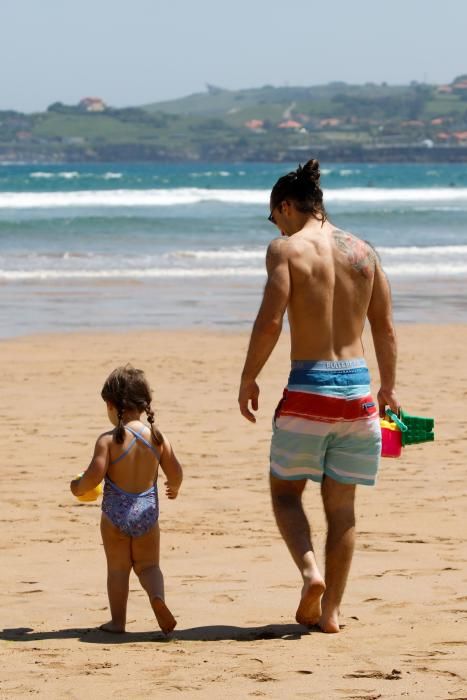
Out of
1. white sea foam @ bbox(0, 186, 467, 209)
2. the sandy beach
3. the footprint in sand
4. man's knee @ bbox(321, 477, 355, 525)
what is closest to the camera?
the sandy beach

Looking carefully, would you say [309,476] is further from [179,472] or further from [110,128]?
[110,128]

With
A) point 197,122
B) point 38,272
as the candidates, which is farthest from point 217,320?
point 197,122

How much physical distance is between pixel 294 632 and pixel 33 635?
92cm

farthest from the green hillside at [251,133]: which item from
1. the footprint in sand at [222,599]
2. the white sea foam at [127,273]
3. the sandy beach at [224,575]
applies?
the footprint in sand at [222,599]

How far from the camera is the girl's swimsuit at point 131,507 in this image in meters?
4.47

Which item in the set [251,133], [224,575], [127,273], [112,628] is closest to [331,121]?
[251,133]

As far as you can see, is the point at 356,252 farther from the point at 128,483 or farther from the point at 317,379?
the point at 128,483

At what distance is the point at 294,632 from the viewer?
4.42 metres

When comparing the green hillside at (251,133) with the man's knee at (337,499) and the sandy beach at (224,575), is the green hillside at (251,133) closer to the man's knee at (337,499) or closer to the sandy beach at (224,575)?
the sandy beach at (224,575)

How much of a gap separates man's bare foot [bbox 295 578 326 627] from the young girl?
49cm

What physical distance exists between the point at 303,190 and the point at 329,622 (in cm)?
150

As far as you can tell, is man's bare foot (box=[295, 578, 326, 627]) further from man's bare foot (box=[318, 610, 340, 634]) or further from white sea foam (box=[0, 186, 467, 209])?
white sea foam (box=[0, 186, 467, 209])

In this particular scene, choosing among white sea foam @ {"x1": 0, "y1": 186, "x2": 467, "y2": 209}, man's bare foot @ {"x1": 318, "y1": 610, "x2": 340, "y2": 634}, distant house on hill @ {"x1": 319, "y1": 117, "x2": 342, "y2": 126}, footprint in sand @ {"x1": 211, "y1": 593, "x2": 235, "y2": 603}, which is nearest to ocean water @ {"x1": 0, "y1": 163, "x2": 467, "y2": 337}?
white sea foam @ {"x1": 0, "y1": 186, "x2": 467, "y2": 209}

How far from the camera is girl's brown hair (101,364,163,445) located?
441 centimetres
